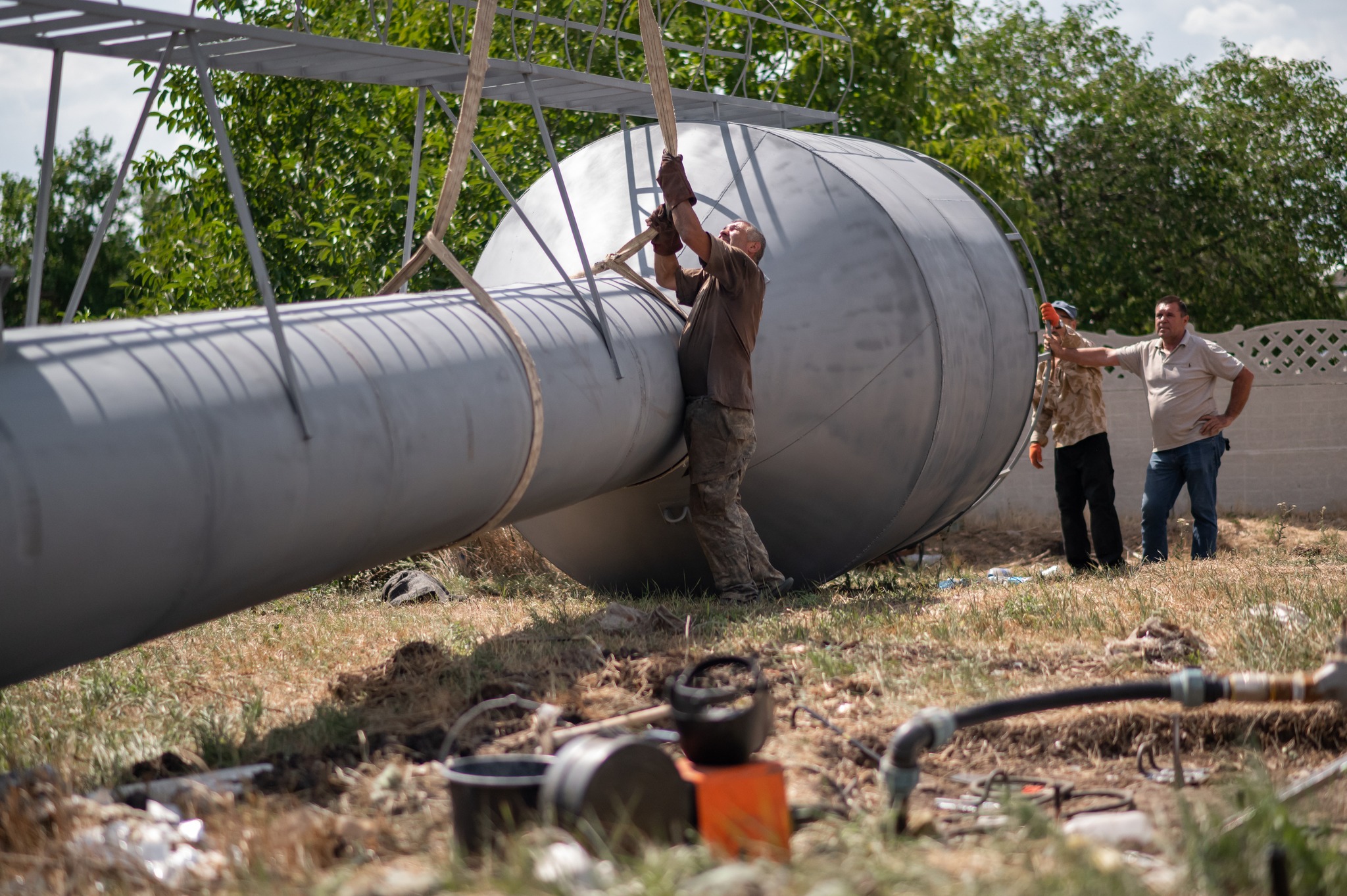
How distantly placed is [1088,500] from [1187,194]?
13.9 metres

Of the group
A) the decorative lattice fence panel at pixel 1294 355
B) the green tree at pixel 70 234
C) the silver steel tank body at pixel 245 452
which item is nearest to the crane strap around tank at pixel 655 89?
the silver steel tank body at pixel 245 452

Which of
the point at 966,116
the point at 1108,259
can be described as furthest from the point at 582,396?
the point at 1108,259

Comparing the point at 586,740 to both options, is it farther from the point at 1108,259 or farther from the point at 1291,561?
the point at 1108,259

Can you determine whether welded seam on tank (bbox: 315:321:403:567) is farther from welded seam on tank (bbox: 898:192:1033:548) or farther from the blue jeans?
the blue jeans

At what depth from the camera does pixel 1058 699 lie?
10.7 feet

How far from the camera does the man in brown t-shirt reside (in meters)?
6.02

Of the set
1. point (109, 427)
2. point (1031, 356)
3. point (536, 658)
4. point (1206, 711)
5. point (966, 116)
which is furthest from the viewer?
point (966, 116)

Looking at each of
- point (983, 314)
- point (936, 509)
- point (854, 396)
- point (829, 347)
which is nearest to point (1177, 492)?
point (936, 509)

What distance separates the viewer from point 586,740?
9.59 ft

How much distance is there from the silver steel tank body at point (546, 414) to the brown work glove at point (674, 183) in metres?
0.57

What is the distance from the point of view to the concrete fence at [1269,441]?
509 inches

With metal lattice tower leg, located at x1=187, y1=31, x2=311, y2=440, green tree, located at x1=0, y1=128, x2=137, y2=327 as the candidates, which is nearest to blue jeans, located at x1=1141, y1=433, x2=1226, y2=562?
metal lattice tower leg, located at x1=187, y1=31, x2=311, y2=440

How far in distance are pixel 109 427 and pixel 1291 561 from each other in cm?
665

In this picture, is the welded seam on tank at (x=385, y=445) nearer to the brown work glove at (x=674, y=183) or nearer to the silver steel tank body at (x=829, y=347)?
the brown work glove at (x=674, y=183)
